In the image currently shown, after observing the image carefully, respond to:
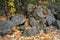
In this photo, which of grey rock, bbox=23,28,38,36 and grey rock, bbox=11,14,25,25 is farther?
grey rock, bbox=11,14,25,25

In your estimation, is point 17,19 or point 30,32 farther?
point 17,19

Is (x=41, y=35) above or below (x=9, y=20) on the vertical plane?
below

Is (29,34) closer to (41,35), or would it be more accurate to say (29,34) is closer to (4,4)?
(41,35)

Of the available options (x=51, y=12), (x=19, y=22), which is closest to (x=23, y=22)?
(x=19, y=22)

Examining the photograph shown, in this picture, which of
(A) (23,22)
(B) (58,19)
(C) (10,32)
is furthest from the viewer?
(B) (58,19)

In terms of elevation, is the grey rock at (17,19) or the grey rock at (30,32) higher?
the grey rock at (17,19)

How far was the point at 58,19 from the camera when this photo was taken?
7.80m

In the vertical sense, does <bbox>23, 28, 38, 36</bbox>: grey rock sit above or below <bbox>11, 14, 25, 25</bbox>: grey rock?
below

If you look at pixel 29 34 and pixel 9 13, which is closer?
pixel 29 34

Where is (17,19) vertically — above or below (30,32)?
above

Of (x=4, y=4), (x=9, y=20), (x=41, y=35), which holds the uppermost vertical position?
(x=4, y=4)

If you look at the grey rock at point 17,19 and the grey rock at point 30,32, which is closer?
the grey rock at point 30,32

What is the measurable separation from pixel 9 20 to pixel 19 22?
0.34m

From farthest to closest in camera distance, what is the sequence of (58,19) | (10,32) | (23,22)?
1. (58,19)
2. (23,22)
3. (10,32)
